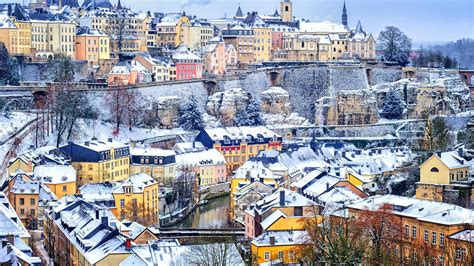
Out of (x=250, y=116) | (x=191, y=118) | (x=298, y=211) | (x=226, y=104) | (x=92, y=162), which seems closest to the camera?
(x=298, y=211)

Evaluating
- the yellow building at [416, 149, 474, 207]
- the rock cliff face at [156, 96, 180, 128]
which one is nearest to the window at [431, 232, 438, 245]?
the yellow building at [416, 149, 474, 207]

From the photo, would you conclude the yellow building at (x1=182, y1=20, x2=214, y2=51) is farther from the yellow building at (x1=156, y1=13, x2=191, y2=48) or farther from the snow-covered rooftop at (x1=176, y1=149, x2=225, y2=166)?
the snow-covered rooftop at (x1=176, y1=149, x2=225, y2=166)

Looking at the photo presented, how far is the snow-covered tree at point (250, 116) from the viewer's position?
213ft

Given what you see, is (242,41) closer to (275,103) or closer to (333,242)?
(275,103)

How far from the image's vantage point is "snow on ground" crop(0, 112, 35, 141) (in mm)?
52000

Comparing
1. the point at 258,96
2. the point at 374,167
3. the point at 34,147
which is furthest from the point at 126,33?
the point at 374,167

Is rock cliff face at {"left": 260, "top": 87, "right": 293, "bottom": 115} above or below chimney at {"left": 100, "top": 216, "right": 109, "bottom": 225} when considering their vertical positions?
above

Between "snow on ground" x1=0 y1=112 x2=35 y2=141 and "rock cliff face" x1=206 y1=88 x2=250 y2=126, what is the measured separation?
46.7ft

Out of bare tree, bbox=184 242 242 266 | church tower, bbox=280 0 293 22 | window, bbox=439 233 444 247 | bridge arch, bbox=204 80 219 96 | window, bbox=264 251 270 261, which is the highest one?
church tower, bbox=280 0 293 22

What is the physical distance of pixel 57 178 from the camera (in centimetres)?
4184

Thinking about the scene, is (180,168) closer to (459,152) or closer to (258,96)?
(459,152)

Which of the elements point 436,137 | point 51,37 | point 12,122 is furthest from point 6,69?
point 436,137

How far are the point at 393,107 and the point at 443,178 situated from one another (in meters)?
31.2

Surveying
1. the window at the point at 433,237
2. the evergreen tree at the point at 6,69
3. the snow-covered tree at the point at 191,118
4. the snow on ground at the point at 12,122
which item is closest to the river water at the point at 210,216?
the snow on ground at the point at 12,122
